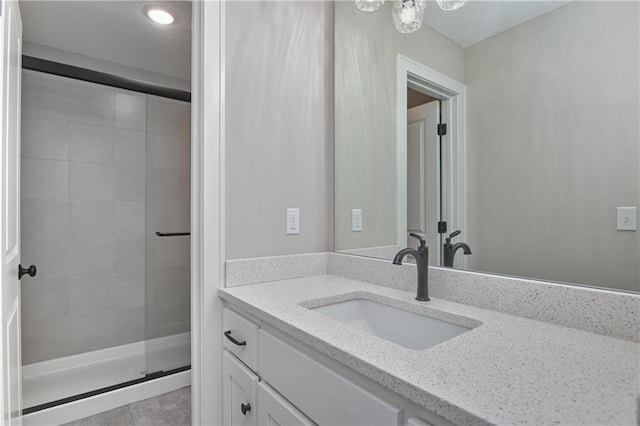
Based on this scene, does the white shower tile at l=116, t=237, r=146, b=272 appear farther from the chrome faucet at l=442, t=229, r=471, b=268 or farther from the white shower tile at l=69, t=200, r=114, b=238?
the chrome faucet at l=442, t=229, r=471, b=268

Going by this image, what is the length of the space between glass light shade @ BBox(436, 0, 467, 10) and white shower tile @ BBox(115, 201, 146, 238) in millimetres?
2552

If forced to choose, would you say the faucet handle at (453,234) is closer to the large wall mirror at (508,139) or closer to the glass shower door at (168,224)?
the large wall mirror at (508,139)

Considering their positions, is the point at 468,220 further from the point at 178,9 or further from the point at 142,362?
the point at 142,362

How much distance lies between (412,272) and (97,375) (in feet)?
7.73

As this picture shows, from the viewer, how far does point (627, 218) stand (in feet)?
2.56

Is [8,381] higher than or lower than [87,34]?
lower

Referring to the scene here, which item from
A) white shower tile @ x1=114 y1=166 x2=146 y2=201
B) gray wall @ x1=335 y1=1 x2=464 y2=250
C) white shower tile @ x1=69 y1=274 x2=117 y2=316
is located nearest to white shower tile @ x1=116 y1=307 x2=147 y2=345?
white shower tile @ x1=69 y1=274 x2=117 y2=316

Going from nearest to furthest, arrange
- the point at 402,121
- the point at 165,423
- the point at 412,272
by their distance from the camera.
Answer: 1. the point at 412,272
2. the point at 402,121
3. the point at 165,423

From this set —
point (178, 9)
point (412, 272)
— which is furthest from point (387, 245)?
point (178, 9)

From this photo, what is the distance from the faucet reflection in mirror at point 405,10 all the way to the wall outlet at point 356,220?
2.60ft

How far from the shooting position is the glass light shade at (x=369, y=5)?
1352 mm

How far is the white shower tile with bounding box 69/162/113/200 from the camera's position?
241cm

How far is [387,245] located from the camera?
139cm

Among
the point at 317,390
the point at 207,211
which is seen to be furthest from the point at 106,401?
the point at 317,390
